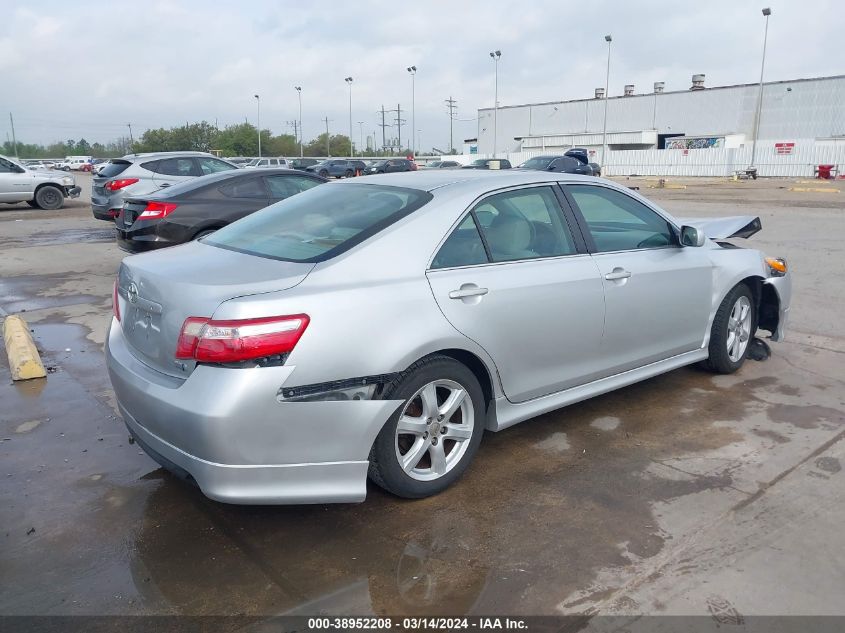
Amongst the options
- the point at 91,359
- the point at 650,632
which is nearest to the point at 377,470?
the point at 650,632

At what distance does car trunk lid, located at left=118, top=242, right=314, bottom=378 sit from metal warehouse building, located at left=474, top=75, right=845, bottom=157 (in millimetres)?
56092

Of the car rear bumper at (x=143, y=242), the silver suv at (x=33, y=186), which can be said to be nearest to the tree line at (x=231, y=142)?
the silver suv at (x=33, y=186)

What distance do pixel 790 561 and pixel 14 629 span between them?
305cm

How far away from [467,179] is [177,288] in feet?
5.59

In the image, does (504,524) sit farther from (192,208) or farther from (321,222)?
(192,208)

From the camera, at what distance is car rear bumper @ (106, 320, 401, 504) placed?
9.13ft

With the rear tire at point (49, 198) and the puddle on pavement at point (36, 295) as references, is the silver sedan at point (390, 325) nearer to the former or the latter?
the puddle on pavement at point (36, 295)

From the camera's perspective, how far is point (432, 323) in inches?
128

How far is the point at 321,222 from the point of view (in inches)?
149

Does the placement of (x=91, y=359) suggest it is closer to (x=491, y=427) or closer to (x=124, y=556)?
(x=124, y=556)

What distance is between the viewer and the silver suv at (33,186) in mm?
20016

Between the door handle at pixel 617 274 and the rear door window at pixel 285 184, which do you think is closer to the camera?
the door handle at pixel 617 274

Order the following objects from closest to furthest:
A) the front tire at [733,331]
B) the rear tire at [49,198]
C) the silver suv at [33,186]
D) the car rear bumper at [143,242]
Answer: the front tire at [733,331]
the car rear bumper at [143,242]
the silver suv at [33,186]
the rear tire at [49,198]

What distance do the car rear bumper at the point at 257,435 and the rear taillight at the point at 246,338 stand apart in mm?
62
